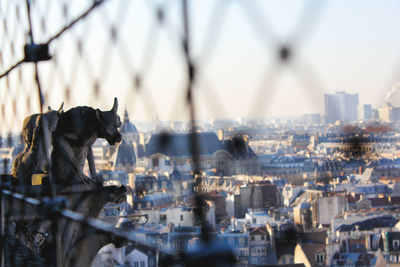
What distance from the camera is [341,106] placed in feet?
3.34

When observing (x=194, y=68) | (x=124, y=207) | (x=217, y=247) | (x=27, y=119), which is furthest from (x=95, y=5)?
(x=124, y=207)

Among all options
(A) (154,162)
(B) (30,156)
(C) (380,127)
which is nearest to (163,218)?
(A) (154,162)

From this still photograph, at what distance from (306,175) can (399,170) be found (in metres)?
2.80

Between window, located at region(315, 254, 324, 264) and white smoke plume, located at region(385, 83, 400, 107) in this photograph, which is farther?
window, located at region(315, 254, 324, 264)

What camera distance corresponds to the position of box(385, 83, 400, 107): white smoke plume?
2.70 ft

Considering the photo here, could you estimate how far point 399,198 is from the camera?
19531mm

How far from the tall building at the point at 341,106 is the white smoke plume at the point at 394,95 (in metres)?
0.07

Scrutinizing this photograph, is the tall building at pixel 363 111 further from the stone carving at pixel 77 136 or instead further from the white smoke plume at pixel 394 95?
the stone carving at pixel 77 136

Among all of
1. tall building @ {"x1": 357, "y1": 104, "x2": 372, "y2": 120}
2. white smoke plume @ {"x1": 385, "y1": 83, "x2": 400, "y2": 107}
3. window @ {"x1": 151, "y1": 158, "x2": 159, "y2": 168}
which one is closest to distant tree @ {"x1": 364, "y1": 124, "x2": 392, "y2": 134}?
tall building @ {"x1": 357, "y1": 104, "x2": 372, "y2": 120}

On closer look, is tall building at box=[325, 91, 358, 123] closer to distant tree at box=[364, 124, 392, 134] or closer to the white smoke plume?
the white smoke plume

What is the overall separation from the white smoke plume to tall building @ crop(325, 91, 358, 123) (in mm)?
69

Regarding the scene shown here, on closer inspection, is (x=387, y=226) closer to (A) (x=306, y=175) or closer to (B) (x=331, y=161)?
(B) (x=331, y=161)

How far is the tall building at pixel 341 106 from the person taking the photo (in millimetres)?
941

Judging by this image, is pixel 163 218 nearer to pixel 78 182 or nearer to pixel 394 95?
pixel 78 182
